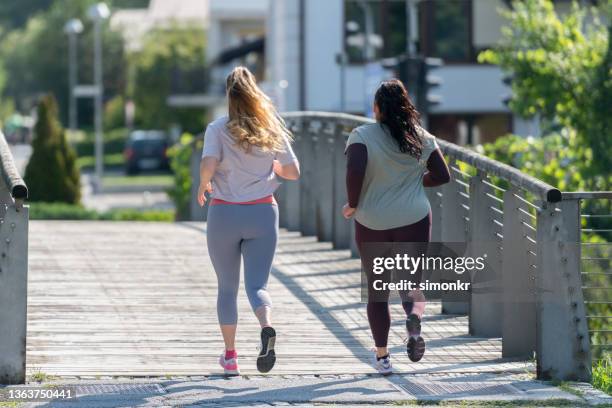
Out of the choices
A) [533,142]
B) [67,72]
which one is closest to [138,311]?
Answer: [533,142]

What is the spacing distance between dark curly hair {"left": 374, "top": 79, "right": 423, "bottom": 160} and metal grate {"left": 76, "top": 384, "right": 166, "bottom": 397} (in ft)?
5.88

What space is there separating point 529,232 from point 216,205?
1894mm

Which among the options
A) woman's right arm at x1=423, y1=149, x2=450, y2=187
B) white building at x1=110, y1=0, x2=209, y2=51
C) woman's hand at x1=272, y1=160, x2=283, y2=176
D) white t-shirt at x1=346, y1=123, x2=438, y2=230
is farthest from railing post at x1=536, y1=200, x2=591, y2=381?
white building at x1=110, y1=0, x2=209, y2=51

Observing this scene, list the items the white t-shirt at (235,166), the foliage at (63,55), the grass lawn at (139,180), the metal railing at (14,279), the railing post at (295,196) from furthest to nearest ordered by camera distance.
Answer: the foliage at (63,55)
the grass lawn at (139,180)
the railing post at (295,196)
the white t-shirt at (235,166)
the metal railing at (14,279)

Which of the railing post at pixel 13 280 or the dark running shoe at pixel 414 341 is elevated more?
the railing post at pixel 13 280

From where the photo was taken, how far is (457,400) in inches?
308

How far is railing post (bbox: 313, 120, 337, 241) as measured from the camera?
49.7 ft

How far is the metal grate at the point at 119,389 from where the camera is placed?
7.91 metres

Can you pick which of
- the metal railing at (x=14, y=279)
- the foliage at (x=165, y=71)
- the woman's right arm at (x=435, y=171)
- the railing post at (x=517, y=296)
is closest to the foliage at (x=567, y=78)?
the railing post at (x=517, y=296)

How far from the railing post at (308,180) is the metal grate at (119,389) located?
7.73 metres

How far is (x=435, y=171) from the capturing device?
8531 millimetres

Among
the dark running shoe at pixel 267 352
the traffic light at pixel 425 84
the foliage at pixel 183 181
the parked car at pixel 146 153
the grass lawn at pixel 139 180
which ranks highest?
the traffic light at pixel 425 84

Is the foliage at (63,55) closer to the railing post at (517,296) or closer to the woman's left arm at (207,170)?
the railing post at (517,296)

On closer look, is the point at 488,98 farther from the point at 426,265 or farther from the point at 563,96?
the point at 426,265
